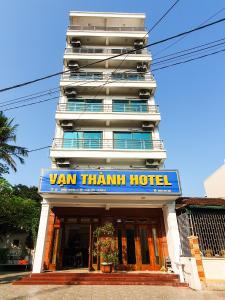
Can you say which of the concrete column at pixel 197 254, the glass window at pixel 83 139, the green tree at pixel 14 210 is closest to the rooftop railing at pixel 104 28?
the glass window at pixel 83 139

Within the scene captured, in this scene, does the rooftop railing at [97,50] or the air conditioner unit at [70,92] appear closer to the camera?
the air conditioner unit at [70,92]

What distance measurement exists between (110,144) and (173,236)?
7420 millimetres

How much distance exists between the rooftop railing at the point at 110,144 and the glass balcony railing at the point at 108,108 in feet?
8.62

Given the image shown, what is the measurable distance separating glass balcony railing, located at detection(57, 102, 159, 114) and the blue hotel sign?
251 inches

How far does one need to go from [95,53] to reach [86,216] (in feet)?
48.8

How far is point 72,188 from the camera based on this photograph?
40.3 ft

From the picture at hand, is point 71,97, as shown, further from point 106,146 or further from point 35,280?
point 35,280

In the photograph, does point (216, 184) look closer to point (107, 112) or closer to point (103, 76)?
point (107, 112)

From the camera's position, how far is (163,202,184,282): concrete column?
37.5ft

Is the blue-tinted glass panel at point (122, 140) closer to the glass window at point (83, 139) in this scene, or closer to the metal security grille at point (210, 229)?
the glass window at point (83, 139)

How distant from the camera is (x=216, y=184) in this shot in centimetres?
1747

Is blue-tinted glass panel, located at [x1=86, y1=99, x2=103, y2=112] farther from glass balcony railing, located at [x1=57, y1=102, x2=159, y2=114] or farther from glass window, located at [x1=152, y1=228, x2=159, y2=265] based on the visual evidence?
glass window, located at [x1=152, y1=228, x2=159, y2=265]

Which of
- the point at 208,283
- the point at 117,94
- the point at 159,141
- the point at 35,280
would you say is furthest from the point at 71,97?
the point at 208,283

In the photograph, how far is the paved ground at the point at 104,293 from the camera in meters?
7.76
